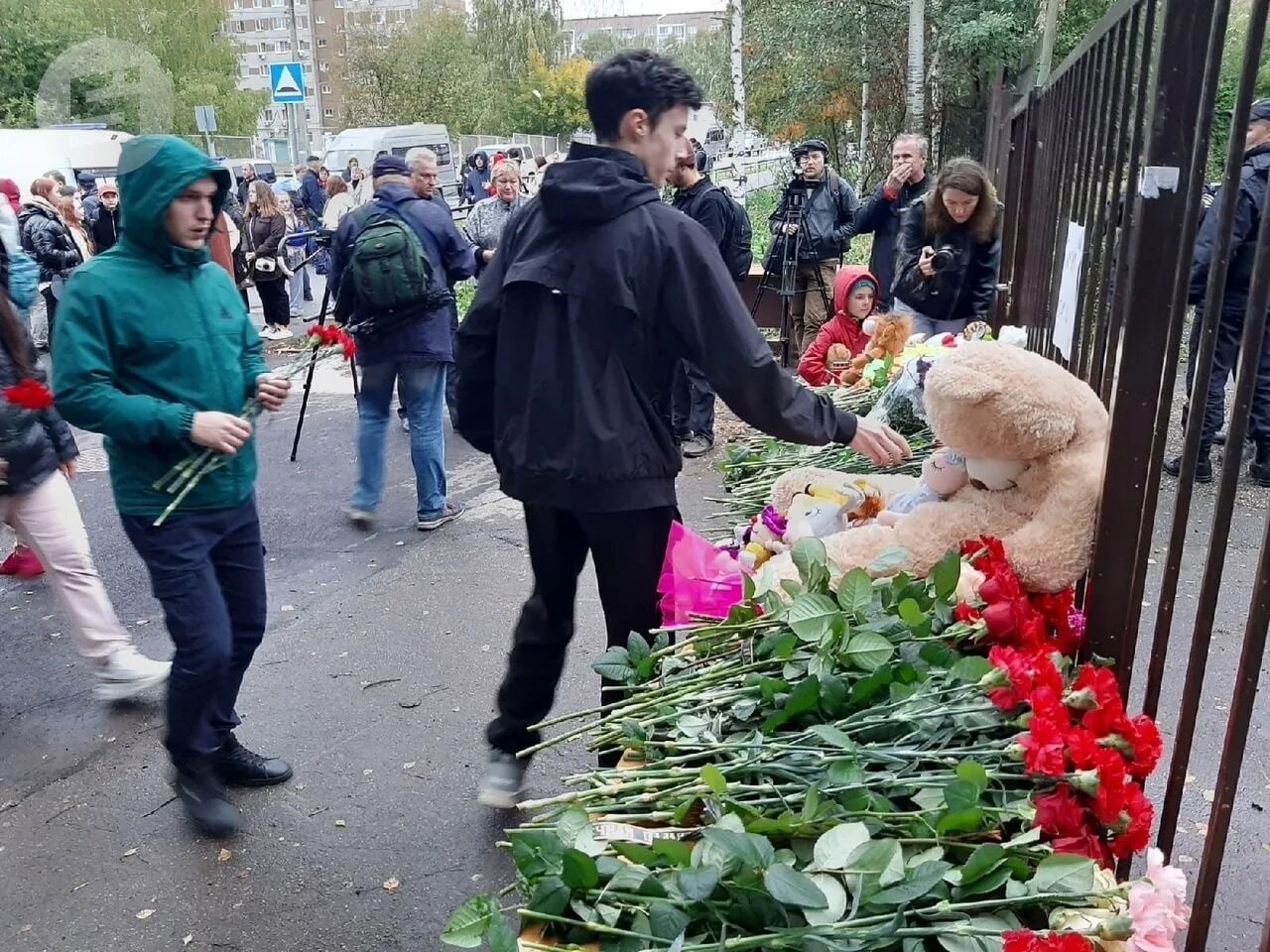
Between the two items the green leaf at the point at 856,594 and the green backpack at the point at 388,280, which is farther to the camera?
the green backpack at the point at 388,280

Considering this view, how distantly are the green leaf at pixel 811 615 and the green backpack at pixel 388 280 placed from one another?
3.85 m

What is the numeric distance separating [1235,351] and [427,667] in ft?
16.1

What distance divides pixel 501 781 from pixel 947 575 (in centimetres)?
159

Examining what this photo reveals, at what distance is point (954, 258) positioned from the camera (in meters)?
5.14

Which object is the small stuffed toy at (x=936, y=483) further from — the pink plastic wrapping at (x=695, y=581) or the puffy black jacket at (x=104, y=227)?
the puffy black jacket at (x=104, y=227)

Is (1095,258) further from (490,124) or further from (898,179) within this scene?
(490,124)

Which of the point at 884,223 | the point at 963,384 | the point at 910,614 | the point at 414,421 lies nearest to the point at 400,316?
the point at 414,421

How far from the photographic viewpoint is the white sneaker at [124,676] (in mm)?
3824

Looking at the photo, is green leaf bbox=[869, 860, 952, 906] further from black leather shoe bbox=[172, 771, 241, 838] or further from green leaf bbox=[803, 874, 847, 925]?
black leather shoe bbox=[172, 771, 241, 838]

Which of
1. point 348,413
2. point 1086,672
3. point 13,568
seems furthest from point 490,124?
point 1086,672

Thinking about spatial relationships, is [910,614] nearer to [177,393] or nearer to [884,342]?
[177,393]

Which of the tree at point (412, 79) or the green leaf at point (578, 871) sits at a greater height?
the tree at point (412, 79)

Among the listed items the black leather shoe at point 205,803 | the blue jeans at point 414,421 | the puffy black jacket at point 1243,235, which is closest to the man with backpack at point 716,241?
the blue jeans at point 414,421

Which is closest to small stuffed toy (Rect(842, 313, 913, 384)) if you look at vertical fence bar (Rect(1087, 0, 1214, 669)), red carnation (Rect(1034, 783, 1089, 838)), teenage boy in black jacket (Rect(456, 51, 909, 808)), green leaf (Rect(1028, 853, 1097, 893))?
teenage boy in black jacket (Rect(456, 51, 909, 808))
